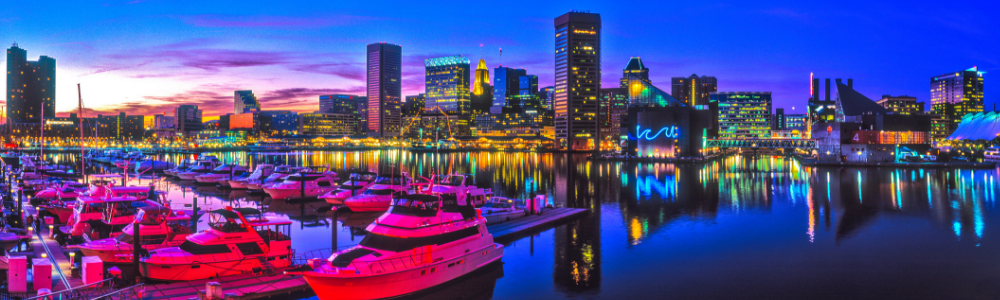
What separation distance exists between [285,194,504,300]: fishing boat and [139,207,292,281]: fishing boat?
1827mm

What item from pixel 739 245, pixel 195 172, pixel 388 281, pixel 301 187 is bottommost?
pixel 739 245

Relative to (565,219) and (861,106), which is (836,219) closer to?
(565,219)

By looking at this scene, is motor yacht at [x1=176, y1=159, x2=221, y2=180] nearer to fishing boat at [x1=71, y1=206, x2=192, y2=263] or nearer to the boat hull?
fishing boat at [x1=71, y1=206, x2=192, y2=263]

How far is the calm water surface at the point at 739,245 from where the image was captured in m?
19.3

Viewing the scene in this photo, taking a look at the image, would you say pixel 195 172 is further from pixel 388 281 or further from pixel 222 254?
pixel 388 281

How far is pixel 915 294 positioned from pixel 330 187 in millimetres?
38160

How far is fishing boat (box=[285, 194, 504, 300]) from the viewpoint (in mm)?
16000

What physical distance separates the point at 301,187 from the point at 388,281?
29116mm

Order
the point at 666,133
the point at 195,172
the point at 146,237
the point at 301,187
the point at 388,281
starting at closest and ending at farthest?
1. the point at 388,281
2. the point at 146,237
3. the point at 301,187
4. the point at 195,172
5. the point at 666,133

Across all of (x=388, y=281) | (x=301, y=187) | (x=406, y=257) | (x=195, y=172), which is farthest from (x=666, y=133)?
(x=388, y=281)

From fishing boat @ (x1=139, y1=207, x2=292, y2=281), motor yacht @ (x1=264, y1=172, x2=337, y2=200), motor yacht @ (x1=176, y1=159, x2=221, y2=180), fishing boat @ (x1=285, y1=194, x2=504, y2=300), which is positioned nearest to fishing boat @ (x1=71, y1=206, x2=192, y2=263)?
fishing boat @ (x1=139, y1=207, x2=292, y2=281)

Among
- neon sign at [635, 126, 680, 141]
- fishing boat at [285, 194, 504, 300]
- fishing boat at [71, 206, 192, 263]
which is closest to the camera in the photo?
fishing boat at [285, 194, 504, 300]

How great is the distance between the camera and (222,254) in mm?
17578

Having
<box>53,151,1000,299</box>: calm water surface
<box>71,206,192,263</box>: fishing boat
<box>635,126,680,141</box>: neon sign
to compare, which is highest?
<box>635,126,680,141</box>: neon sign
